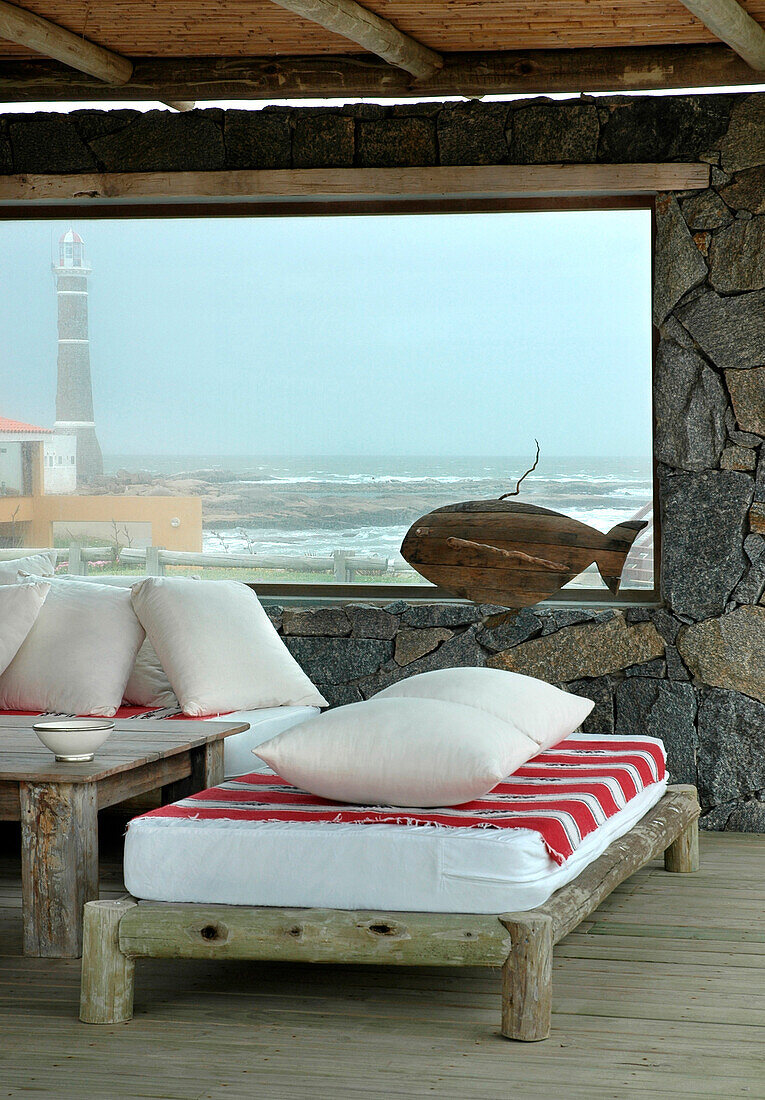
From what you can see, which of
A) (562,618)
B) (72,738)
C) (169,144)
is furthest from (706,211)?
(72,738)

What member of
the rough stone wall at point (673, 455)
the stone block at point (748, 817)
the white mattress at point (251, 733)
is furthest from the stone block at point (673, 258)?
the white mattress at point (251, 733)

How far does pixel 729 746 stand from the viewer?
16.0 ft

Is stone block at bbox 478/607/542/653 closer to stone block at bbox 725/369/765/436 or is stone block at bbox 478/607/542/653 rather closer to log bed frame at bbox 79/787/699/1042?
stone block at bbox 725/369/765/436

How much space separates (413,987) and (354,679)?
7.03 ft

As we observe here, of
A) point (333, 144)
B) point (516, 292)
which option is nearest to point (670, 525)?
point (516, 292)

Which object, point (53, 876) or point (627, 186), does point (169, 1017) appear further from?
point (627, 186)

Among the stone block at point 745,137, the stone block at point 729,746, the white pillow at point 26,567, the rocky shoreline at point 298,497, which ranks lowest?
the stone block at point 729,746

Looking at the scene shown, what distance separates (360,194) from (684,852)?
275 centimetres

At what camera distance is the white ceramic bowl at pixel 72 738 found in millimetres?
3432

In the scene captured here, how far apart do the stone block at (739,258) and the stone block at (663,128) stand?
1.05 ft

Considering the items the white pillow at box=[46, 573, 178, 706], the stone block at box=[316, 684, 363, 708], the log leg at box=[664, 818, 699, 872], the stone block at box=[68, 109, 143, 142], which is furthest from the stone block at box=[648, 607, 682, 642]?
the stone block at box=[68, 109, 143, 142]

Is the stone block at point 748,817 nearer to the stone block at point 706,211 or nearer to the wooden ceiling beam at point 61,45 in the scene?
the stone block at point 706,211

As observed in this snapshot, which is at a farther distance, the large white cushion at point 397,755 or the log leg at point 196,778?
the log leg at point 196,778

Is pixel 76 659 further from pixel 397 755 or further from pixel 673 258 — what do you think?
pixel 673 258
